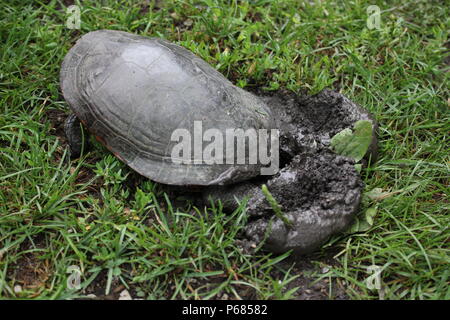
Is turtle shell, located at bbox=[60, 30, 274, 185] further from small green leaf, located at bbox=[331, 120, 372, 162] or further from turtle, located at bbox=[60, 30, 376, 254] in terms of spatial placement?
small green leaf, located at bbox=[331, 120, 372, 162]

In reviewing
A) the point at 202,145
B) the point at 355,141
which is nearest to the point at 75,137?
the point at 202,145

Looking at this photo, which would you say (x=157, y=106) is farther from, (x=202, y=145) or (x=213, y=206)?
(x=213, y=206)

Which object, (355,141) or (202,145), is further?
(355,141)

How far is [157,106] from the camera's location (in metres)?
2.84

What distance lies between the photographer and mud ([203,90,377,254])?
271 cm

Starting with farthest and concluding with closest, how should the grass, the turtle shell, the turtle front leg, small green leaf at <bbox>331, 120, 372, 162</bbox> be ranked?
the turtle front leg
small green leaf at <bbox>331, 120, 372, 162</bbox>
the turtle shell
the grass

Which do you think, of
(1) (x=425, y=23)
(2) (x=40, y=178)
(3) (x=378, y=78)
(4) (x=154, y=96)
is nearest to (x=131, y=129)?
(4) (x=154, y=96)

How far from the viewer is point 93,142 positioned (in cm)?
329

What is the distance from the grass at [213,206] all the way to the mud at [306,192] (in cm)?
12

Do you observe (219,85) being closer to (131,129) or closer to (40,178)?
(131,129)

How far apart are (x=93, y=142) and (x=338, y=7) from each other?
2549 millimetres

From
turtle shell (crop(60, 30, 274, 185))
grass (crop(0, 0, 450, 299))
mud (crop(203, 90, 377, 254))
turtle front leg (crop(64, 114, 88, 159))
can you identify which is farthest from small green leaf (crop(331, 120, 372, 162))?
turtle front leg (crop(64, 114, 88, 159))

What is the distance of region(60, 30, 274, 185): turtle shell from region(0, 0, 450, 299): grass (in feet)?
0.71

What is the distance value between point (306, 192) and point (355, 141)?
20.8 inches
